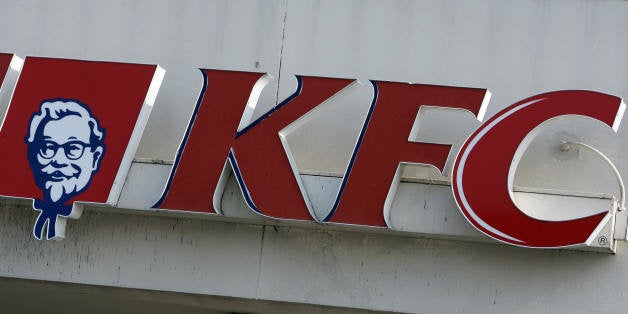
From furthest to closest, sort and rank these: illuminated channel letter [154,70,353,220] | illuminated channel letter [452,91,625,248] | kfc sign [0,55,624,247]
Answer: illuminated channel letter [154,70,353,220] → kfc sign [0,55,624,247] → illuminated channel letter [452,91,625,248]

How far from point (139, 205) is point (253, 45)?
2.00 m

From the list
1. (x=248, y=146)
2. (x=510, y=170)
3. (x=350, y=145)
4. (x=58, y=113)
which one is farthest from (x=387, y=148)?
(x=58, y=113)

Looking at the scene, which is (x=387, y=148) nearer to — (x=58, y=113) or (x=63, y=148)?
(x=63, y=148)

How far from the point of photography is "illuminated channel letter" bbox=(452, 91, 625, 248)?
1012 cm

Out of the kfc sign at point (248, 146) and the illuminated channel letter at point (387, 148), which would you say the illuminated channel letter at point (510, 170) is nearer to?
the kfc sign at point (248, 146)

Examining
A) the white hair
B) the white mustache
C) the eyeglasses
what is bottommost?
the white mustache

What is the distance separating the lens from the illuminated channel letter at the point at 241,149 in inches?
418

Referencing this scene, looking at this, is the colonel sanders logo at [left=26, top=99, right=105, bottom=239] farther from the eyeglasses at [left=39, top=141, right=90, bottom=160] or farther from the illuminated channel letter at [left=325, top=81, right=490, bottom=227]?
the illuminated channel letter at [left=325, top=81, right=490, bottom=227]

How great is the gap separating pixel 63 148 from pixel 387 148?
3112mm

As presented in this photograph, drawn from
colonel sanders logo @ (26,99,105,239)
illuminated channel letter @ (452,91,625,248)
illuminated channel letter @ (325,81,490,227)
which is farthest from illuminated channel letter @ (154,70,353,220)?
illuminated channel letter @ (452,91,625,248)

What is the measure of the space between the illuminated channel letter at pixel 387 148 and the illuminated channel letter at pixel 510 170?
0.79 feet

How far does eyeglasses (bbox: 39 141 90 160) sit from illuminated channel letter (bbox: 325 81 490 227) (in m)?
2.52

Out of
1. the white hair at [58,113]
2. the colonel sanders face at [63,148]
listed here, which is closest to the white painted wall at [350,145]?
the colonel sanders face at [63,148]

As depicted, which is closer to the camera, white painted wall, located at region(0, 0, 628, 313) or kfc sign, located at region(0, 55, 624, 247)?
kfc sign, located at region(0, 55, 624, 247)
